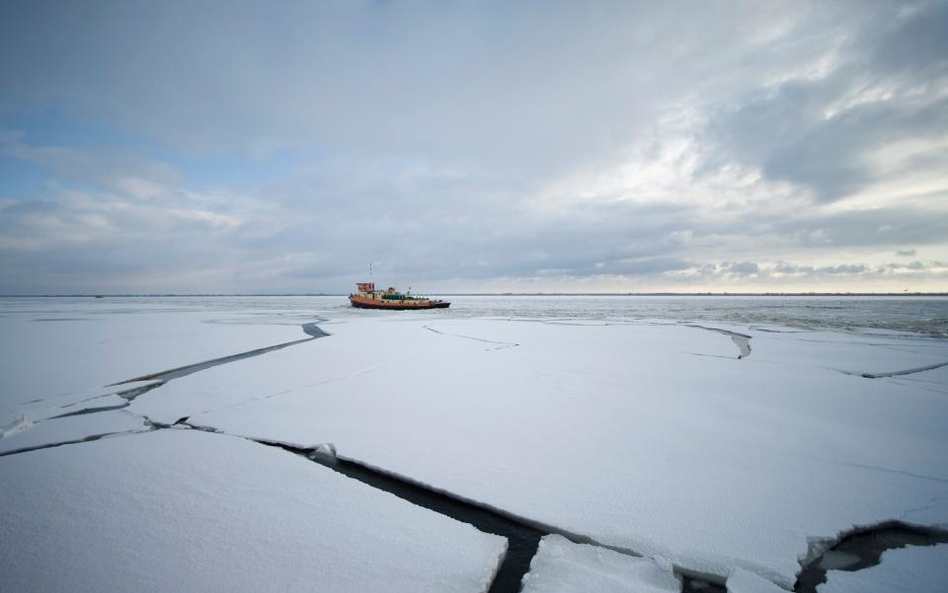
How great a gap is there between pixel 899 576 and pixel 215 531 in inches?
146

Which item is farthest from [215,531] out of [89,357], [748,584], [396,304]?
[396,304]

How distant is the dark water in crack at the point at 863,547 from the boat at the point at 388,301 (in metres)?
35.5

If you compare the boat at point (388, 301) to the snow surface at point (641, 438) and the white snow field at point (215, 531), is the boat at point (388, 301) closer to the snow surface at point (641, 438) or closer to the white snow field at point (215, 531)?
the snow surface at point (641, 438)

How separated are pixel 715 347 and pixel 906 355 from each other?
371 cm

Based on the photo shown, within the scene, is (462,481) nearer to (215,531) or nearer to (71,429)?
(215,531)

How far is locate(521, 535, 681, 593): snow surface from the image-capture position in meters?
1.82

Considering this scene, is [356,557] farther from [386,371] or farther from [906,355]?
[906,355]

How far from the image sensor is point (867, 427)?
3877 millimetres

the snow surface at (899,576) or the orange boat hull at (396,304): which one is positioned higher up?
the orange boat hull at (396,304)

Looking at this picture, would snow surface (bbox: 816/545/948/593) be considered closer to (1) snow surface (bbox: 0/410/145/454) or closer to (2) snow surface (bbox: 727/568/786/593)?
(2) snow surface (bbox: 727/568/786/593)

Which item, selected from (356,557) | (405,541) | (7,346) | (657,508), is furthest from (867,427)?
(7,346)

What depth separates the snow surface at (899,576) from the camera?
1.82 metres

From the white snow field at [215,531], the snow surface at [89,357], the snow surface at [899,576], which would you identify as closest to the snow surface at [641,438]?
the snow surface at [899,576]

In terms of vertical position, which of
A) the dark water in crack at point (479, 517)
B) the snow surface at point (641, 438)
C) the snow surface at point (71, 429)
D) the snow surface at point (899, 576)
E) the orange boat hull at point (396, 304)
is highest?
the orange boat hull at point (396, 304)
